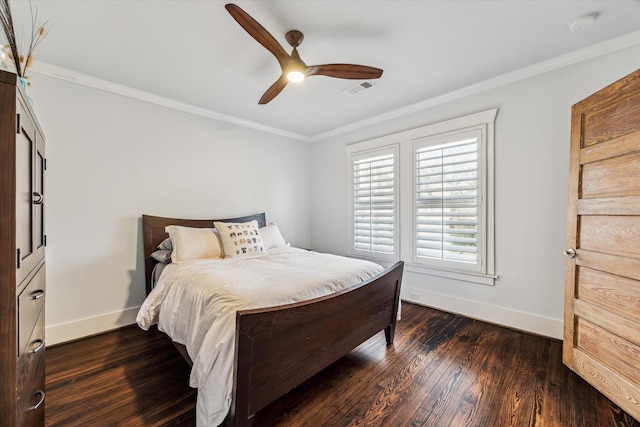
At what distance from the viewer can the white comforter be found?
1.36m

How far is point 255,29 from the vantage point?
5.34ft

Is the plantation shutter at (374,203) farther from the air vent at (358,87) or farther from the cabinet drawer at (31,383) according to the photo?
the cabinet drawer at (31,383)

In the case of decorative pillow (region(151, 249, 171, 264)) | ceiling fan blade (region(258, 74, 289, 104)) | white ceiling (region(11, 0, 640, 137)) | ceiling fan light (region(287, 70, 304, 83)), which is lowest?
decorative pillow (region(151, 249, 171, 264))

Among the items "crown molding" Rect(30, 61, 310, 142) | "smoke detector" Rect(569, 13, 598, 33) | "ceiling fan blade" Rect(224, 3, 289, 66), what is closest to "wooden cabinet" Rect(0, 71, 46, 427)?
"ceiling fan blade" Rect(224, 3, 289, 66)

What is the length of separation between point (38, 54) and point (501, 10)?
3600mm

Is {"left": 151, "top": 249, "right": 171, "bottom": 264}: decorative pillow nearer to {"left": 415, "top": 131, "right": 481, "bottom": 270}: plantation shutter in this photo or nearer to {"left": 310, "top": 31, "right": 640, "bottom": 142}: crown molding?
{"left": 415, "top": 131, "right": 481, "bottom": 270}: plantation shutter

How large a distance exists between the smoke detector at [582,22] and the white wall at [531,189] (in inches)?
19.8

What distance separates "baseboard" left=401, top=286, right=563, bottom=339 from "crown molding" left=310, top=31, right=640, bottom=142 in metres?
2.27

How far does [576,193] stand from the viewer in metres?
1.98

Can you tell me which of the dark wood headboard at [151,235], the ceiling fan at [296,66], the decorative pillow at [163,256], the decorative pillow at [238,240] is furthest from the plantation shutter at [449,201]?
the dark wood headboard at [151,235]

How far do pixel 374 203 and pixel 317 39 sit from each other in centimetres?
227

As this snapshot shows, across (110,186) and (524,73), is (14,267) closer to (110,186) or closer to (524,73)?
(110,186)

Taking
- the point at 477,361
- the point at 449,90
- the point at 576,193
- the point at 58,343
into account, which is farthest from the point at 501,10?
the point at 58,343

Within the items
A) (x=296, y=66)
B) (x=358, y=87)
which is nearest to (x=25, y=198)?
(x=296, y=66)
